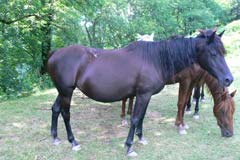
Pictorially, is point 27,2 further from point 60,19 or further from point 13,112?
point 13,112

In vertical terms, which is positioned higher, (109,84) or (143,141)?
(109,84)

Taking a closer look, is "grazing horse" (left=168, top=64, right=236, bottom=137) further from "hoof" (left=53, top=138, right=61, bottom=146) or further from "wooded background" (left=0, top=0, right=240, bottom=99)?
"wooded background" (left=0, top=0, right=240, bottom=99)

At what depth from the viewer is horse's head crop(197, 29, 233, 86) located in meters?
3.42

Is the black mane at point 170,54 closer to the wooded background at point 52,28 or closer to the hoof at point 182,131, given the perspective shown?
the hoof at point 182,131

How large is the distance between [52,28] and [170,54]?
678 cm

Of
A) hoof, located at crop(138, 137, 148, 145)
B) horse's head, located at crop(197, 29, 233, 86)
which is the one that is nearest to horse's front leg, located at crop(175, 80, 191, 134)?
hoof, located at crop(138, 137, 148, 145)

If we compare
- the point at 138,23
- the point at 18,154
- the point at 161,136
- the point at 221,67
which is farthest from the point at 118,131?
the point at 138,23

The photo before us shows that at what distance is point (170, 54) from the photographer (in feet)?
12.0

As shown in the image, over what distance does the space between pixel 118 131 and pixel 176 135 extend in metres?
0.89

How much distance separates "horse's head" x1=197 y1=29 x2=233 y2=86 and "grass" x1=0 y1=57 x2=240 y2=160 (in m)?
1.05

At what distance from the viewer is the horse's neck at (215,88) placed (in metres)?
4.23

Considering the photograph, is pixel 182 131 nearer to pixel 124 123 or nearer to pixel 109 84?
pixel 124 123

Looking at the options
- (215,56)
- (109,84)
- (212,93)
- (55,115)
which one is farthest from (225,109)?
(55,115)

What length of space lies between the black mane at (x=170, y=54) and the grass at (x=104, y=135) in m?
1.05
